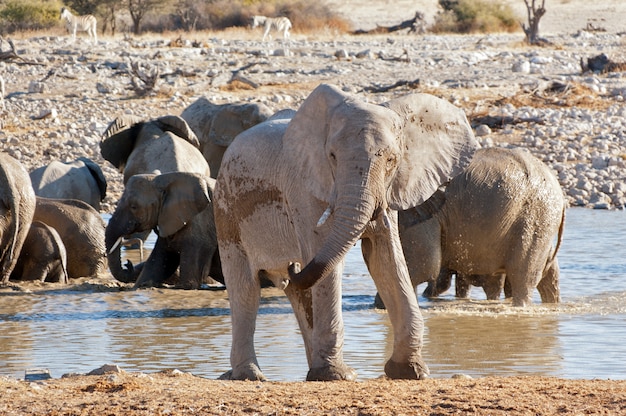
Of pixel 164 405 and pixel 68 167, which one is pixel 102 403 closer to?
pixel 164 405

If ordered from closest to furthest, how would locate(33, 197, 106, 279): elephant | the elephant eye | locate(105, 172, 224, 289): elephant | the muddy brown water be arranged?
the elephant eye → the muddy brown water → locate(105, 172, 224, 289): elephant → locate(33, 197, 106, 279): elephant

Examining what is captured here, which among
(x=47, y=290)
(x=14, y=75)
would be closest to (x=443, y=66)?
(x=14, y=75)

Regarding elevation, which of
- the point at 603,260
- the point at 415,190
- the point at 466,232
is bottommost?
the point at 603,260

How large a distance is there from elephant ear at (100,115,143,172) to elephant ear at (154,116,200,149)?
0.32m

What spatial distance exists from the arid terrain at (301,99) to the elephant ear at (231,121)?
4.58ft

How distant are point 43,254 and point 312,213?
4.73 metres

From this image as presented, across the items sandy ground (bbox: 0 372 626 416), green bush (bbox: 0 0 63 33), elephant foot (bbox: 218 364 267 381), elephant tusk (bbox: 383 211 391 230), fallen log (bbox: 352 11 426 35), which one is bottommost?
elephant foot (bbox: 218 364 267 381)

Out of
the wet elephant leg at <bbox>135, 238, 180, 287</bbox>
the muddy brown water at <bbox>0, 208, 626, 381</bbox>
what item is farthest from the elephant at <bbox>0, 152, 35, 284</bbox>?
the wet elephant leg at <bbox>135, 238, 180, 287</bbox>


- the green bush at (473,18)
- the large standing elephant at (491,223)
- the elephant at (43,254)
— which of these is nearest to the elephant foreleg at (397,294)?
the large standing elephant at (491,223)

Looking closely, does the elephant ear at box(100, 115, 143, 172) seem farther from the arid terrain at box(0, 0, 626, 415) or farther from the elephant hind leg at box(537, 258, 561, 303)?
the elephant hind leg at box(537, 258, 561, 303)

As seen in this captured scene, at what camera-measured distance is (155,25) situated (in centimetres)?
3488

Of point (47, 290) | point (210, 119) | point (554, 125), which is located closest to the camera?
point (47, 290)

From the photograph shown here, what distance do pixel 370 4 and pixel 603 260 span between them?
3336 centimetres

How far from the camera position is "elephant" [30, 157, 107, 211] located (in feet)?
36.5
